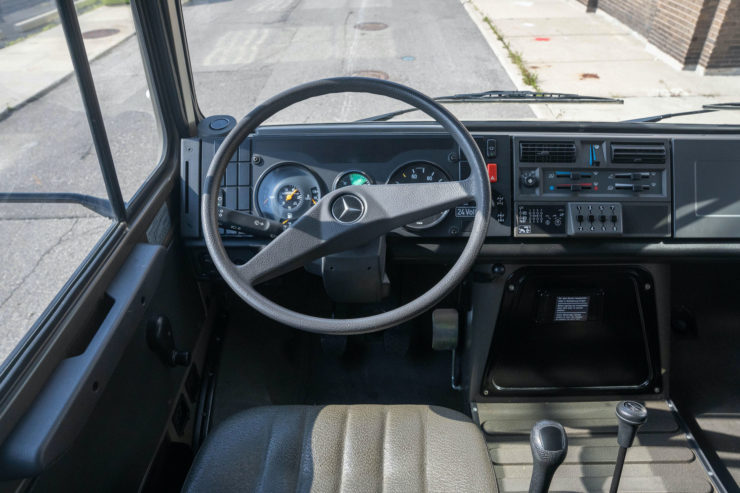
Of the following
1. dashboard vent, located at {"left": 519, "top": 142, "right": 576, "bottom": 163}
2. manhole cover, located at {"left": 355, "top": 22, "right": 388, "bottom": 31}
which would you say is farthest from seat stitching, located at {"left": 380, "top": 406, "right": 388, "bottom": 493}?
manhole cover, located at {"left": 355, "top": 22, "right": 388, "bottom": 31}

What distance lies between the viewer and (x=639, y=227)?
1.94 meters

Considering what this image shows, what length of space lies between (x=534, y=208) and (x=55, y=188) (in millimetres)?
1505

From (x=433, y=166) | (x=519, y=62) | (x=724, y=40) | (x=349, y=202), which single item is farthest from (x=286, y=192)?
(x=724, y=40)

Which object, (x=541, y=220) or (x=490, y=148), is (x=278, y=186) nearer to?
(x=490, y=148)

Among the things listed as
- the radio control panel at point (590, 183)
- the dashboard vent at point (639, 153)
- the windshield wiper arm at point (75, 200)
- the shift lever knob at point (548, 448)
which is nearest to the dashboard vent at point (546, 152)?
the radio control panel at point (590, 183)

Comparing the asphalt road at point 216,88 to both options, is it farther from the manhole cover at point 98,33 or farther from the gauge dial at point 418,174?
the gauge dial at point 418,174

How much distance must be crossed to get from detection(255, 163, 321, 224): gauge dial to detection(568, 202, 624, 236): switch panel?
34.2 inches

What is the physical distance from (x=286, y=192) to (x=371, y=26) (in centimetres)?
136

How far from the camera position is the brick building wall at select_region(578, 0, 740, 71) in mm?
2953

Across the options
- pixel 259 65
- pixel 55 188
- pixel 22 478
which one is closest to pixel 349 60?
pixel 259 65

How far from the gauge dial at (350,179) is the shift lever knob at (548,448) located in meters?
0.95

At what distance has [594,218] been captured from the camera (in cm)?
192

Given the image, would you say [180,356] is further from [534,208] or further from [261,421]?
[534,208]

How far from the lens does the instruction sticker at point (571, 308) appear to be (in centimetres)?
218
